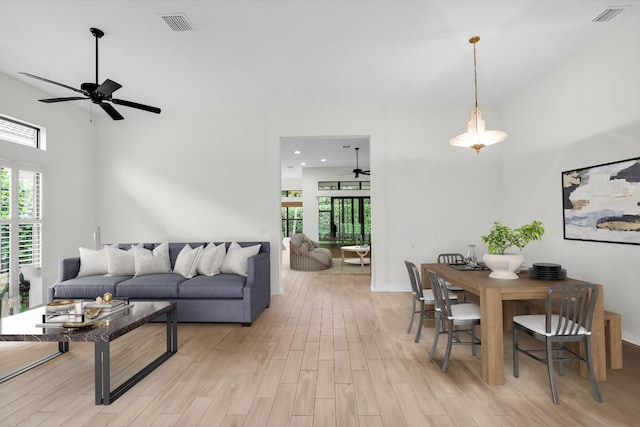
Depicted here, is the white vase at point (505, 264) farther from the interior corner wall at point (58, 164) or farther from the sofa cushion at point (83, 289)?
the interior corner wall at point (58, 164)

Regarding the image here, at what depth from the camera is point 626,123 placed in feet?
10.8

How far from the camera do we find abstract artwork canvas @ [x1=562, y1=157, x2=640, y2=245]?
3.20m

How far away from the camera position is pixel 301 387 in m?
2.46

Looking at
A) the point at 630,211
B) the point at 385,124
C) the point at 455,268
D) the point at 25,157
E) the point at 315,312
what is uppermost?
the point at 385,124

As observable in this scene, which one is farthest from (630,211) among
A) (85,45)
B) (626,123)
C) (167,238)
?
(167,238)

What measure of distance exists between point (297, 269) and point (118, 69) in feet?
17.7

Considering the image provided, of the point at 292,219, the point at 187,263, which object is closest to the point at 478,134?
the point at 187,263

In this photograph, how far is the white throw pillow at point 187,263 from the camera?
14.2ft

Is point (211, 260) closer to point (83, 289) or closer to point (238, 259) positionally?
point (238, 259)

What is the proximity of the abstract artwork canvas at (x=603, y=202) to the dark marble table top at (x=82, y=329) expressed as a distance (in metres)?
4.50

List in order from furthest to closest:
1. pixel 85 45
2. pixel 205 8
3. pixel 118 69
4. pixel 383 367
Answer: pixel 118 69, pixel 85 45, pixel 205 8, pixel 383 367

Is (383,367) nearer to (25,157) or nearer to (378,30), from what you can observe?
(378,30)

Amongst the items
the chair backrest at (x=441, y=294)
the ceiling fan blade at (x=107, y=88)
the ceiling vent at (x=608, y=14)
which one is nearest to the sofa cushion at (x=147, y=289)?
the ceiling fan blade at (x=107, y=88)

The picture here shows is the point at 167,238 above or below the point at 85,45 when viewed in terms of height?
below
